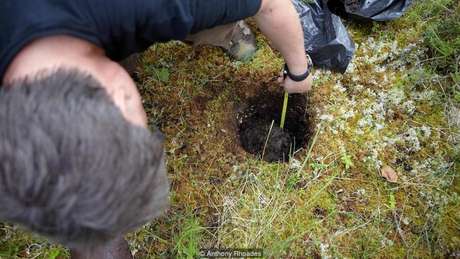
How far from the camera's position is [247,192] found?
5.84 feet

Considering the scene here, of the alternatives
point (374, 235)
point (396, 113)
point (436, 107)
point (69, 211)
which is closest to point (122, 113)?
point (69, 211)

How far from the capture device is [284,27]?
4.51ft

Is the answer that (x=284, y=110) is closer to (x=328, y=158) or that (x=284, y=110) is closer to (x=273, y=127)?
(x=273, y=127)

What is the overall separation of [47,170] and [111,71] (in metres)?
0.33

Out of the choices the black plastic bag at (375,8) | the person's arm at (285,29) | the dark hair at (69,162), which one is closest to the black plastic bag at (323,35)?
the black plastic bag at (375,8)

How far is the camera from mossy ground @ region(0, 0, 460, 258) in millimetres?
1704

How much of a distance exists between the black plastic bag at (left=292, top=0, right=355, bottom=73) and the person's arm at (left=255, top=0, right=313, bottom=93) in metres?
0.32

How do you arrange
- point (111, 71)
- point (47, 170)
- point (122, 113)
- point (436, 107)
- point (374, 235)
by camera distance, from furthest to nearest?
point (436, 107), point (374, 235), point (111, 71), point (122, 113), point (47, 170)

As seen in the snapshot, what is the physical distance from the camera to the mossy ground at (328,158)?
1.70 meters

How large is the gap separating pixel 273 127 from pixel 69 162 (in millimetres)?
1201

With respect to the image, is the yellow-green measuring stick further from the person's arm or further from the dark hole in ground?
the person's arm

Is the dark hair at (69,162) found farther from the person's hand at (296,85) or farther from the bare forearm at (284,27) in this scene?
the person's hand at (296,85)

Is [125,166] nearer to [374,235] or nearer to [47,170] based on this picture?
[47,170]

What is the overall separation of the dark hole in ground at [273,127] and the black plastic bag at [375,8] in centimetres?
45
